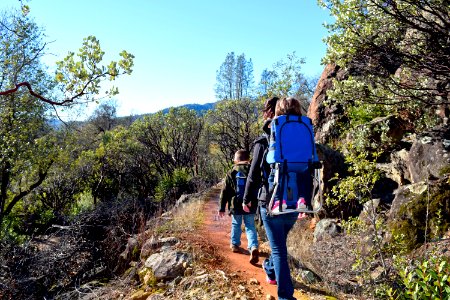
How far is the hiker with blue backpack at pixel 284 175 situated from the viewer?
127 inches

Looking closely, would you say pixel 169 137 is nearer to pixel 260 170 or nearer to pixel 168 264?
pixel 168 264

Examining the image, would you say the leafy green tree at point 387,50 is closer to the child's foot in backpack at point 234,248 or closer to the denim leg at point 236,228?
the denim leg at point 236,228

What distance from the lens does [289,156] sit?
3242 millimetres

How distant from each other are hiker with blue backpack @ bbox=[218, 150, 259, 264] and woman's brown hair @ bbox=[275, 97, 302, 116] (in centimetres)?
191

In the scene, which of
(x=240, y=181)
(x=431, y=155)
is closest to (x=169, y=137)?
(x=431, y=155)

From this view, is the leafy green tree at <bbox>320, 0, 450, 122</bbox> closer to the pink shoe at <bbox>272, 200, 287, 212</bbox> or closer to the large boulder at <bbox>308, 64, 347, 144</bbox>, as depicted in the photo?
the large boulder at <bbox>308, 64, 347, 144</bbox>

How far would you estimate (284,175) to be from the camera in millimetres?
3240

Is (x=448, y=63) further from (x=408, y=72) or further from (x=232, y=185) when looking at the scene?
(x=232, y=185)

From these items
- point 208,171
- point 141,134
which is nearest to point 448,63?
point 141,134

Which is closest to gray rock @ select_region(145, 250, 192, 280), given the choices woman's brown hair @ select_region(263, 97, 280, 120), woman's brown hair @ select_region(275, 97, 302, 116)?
woman's brown hair @ select_region(263, 97, 280, 120)

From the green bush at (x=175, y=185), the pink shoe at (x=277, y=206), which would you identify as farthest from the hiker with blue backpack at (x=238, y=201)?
the green bush at (x=175, y=185)

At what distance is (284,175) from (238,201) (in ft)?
Result: 7.74

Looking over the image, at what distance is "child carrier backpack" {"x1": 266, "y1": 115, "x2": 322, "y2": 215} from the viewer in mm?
3230

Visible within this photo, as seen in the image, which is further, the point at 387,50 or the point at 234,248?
the point at 387,50
